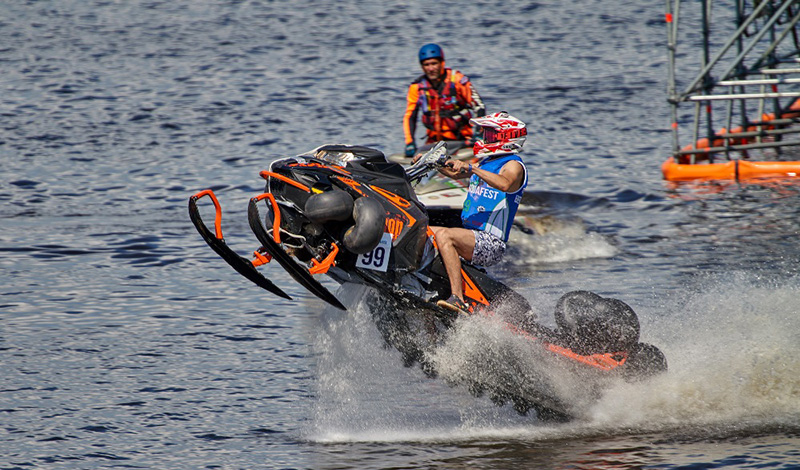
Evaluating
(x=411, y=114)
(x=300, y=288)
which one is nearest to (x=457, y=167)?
(x=300, y=288)

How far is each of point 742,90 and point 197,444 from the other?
13567 mm

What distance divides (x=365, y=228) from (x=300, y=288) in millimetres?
5349

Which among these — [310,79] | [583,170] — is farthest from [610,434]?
[310,79]

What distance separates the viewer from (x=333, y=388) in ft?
28.2

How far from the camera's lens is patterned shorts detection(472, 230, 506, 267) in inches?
299

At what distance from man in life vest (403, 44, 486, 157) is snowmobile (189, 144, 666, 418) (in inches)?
Result: 218

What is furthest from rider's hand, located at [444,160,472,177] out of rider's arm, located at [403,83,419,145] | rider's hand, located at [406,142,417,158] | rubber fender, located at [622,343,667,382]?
rider's arm, located at [403,83,419,145]

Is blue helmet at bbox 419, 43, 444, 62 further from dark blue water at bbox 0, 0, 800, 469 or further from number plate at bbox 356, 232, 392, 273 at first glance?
number plate at bbox 356, 232, 392, 273

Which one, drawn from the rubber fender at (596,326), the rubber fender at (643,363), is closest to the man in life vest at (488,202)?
the rubber fender at (596,326)

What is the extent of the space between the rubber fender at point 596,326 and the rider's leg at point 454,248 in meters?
0.87

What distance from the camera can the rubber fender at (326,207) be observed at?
667 centimetres

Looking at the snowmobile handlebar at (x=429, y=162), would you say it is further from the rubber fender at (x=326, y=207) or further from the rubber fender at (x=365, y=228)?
the rubber fender at (x=326, y=207)

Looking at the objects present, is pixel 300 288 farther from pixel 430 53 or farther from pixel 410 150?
pixel 430 53

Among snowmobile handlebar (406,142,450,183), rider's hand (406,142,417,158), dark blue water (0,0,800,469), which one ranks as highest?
snowmobile handlebar (406,142,450,183)
